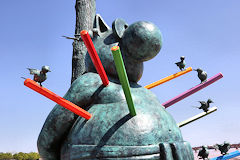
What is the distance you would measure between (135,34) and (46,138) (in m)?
0.97

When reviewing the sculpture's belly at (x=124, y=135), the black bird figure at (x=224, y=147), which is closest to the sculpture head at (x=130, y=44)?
the sculpture's belly at (x=124, y=135)

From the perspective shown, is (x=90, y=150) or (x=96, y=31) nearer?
(x=90, y=150)

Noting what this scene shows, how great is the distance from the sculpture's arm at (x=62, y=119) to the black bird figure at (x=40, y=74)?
25 centimetres

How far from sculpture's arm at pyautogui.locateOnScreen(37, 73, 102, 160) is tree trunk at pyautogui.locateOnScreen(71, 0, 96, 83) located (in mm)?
2387

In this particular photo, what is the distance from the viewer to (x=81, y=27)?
4363 millimetres

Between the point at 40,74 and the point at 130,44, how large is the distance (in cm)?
66

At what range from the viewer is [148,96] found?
169 centimetres

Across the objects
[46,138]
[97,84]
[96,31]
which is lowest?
[46,138]

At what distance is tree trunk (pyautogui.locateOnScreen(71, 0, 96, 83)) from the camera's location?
13.5 ft

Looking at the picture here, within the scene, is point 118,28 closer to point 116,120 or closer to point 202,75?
point 116,120

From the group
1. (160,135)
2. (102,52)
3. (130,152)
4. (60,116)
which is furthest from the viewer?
(102,52)

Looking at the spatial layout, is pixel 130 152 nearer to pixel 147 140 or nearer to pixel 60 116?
pixel 147 140

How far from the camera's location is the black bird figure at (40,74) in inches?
56.9

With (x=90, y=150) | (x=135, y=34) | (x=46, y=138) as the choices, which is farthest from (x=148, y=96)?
(x=46, y=138)
